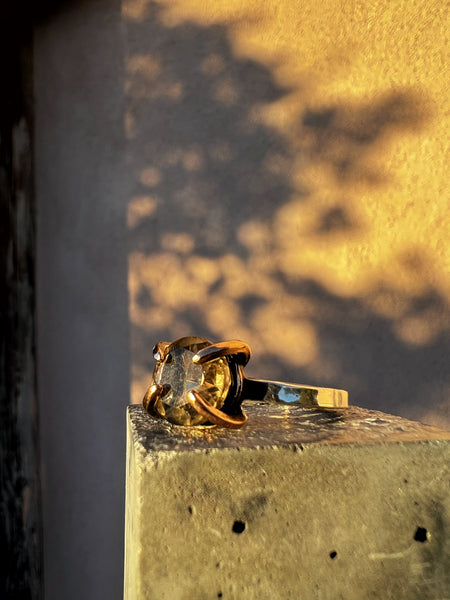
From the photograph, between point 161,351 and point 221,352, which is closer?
point 221,352

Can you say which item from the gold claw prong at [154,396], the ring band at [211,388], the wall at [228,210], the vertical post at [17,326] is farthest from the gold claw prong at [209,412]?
the vertical post at [17,326]

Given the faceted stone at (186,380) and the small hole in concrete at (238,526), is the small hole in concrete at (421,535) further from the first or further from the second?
the faceted stone at (186,380)

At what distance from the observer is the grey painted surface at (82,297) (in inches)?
93.8

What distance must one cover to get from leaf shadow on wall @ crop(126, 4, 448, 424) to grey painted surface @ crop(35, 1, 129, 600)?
123 millimetres

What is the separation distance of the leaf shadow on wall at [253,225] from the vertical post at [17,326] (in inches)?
22.3

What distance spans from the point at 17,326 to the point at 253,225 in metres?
1.25

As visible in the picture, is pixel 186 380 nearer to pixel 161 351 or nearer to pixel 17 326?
pixel 161 351

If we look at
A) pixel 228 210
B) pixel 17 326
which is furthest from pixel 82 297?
pixel 228 210

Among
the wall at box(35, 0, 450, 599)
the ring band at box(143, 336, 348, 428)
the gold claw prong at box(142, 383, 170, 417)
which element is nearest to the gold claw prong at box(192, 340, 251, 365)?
the ring band at box(143, 336, 348, 428)

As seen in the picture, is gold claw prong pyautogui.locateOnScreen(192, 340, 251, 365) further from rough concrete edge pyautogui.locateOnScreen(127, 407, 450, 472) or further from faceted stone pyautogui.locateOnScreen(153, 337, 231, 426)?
rough concrete edge pyautogui.locateOnScreen(127, 407, 450, 472)

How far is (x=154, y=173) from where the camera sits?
7.49 feet

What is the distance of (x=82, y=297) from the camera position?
248 centimetres

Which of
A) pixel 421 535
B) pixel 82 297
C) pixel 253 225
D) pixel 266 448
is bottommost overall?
pixel 421 535

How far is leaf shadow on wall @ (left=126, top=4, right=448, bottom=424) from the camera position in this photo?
194cm
